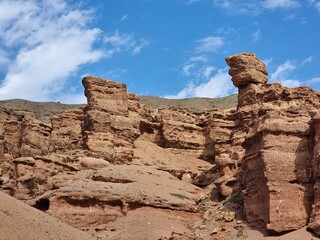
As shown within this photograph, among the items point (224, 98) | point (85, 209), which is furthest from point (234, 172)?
point (224, 98)

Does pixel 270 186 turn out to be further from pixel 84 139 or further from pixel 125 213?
pixel 84 139

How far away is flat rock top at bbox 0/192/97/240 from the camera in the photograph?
31.9 meters

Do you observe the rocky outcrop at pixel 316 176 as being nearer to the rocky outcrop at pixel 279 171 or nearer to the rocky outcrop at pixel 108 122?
the rocky outcrop at pixel 279 171

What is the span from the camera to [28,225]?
110ft

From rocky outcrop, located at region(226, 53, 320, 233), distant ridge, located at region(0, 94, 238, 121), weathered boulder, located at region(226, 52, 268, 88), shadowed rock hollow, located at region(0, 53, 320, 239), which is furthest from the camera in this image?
distant ridge, located at region(0, 94, 238, 121)

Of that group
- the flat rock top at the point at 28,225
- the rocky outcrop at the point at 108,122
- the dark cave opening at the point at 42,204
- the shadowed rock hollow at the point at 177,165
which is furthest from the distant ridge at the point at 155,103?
the flat rock top at the point at 28,225

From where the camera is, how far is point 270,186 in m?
35.9

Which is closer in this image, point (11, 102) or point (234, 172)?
point (234, 172)

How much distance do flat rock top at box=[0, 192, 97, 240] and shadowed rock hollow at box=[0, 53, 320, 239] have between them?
104 inches

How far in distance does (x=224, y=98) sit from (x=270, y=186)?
12109 cm

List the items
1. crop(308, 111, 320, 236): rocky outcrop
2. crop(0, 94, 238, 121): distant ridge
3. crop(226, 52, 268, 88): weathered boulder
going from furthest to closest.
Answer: crop(0, 94, 238, 121): distant ridge → crop(226, 52, 268, 88): weathered boulder → crop(308, 111, 320, 236): rocky outcrop

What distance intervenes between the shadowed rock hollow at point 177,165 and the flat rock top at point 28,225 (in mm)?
2638

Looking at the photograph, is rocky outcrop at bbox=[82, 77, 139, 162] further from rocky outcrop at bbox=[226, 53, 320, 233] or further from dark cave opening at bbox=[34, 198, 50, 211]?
rocky outcrop at bbox=[226, 53, 320, 233]

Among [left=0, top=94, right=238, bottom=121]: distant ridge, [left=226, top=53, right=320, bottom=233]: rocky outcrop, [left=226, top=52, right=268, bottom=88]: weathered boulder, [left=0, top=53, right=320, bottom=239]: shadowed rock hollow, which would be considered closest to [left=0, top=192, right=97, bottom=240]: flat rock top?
[left=0, top=53, right=320, bottom=239]: shadowed rock hollow
